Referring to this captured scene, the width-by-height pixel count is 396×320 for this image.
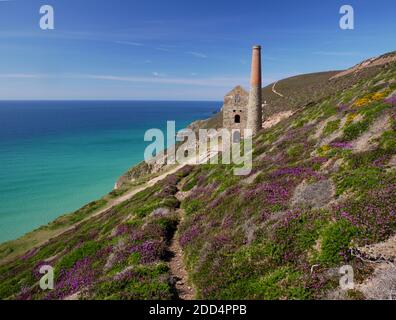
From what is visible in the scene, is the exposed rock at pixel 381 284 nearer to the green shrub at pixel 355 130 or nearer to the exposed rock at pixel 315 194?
the exposed rock at pixel 315 194

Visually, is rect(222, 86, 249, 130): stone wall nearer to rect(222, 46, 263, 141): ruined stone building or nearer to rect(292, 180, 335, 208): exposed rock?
rect(222, 46, 263, 141): ruined stone building

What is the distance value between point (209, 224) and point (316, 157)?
7711 millimetres

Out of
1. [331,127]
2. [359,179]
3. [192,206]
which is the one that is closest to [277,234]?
[359,179]

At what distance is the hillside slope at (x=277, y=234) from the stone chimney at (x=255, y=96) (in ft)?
66.6

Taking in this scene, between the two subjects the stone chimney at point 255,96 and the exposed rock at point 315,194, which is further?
the stone chimney at point 255,96

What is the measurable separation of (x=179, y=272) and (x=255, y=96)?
3370 centimetres

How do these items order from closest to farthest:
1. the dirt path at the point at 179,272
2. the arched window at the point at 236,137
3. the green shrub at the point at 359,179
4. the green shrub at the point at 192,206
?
the dirt path at the point at 179,272
the green shrub at the point at 359,179
the green shrub at the point at 192,206
the arched window at the point at 236,137

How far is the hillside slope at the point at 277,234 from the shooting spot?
27.6ft

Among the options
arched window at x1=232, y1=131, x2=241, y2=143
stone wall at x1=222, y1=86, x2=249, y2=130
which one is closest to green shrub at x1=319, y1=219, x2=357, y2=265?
stone wall at x1=222, y1=86, x2=249, y2=130

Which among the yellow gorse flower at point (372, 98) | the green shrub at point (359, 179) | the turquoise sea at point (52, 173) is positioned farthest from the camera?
the turquoise sea at point (52, 173)

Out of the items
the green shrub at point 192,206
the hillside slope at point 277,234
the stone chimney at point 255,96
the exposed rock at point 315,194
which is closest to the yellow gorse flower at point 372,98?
the hillside slope at point 277,234

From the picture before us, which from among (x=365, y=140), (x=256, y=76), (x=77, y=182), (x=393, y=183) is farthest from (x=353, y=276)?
(x=77, y=182)

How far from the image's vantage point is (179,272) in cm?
1248
